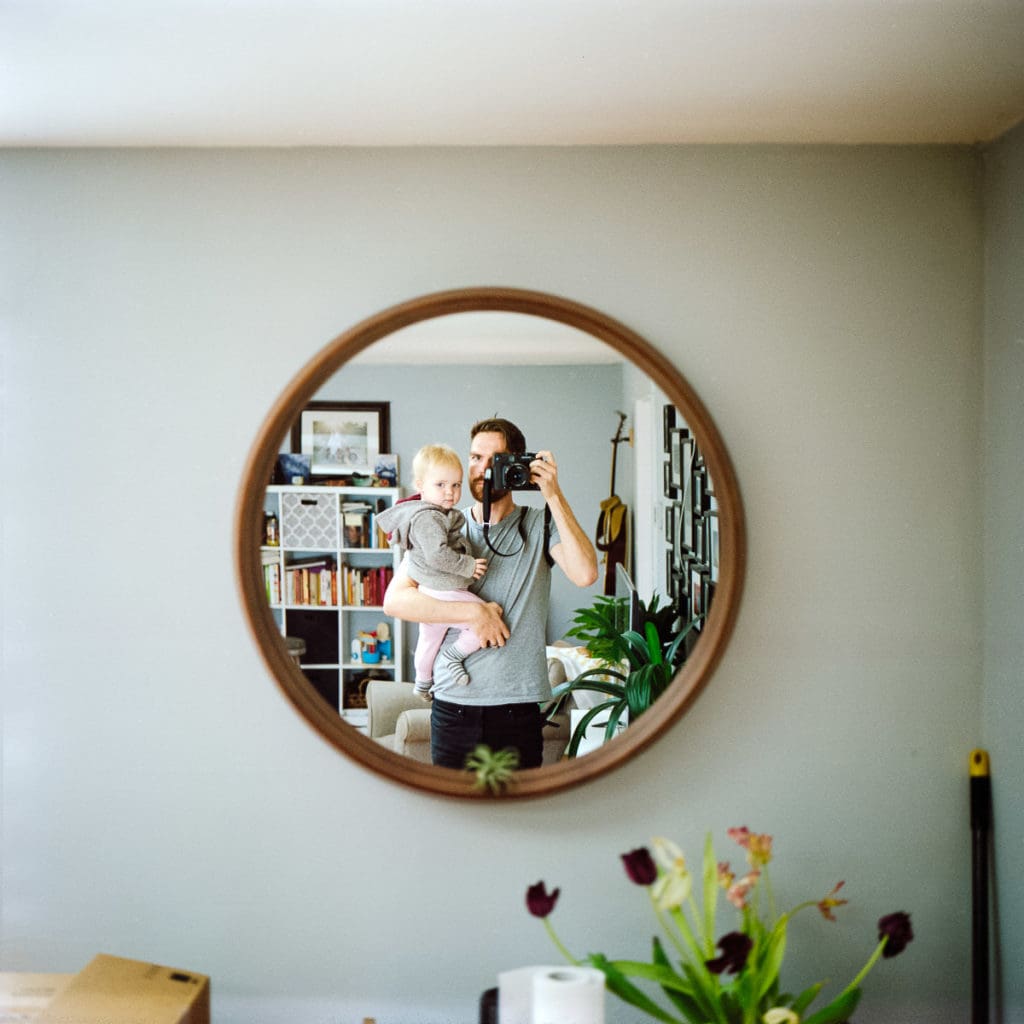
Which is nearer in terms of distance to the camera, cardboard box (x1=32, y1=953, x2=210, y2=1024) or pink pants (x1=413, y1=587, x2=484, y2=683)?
cardboard box (x1=32, y1=953, x2=210, y2=1024)

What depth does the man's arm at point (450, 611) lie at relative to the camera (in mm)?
1980

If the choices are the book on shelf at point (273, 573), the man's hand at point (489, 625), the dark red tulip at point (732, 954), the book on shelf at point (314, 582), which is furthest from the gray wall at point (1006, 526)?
the book on shelf at point (273, 573)

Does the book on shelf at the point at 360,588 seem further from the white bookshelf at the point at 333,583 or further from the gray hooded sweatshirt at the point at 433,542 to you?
the gray hooded sweatshirt at the point at 433,542

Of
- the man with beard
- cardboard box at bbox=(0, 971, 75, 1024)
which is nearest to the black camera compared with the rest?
the man with beard

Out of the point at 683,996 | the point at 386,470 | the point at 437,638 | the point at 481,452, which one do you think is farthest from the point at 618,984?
the point at 386,470

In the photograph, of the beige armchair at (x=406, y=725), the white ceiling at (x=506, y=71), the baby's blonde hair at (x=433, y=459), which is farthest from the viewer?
the beige armchair at (x=406, y=725)

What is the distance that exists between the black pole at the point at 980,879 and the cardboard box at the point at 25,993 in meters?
1.41

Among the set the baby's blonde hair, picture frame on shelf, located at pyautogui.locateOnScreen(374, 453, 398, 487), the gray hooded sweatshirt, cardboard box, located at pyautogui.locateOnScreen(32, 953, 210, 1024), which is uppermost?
picture frame on shelf, located at pyautogui.locateOnScreen(374, 453, 398, 487)

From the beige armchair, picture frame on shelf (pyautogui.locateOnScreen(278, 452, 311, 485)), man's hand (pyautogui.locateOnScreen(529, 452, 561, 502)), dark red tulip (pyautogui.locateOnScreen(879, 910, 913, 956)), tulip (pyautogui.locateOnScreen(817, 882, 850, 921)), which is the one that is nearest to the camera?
dark red tulip (pyautogui.locateOnScreen(879, 910, 913, 956))

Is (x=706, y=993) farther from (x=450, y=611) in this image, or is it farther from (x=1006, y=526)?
(x=450, y=611)

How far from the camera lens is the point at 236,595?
1.55 metres

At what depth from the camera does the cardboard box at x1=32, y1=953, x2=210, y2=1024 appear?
1.28 meters

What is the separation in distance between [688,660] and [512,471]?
1.97 feet

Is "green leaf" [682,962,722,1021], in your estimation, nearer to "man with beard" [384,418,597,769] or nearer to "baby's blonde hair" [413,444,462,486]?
"man with beard" [384,418,597,769]
